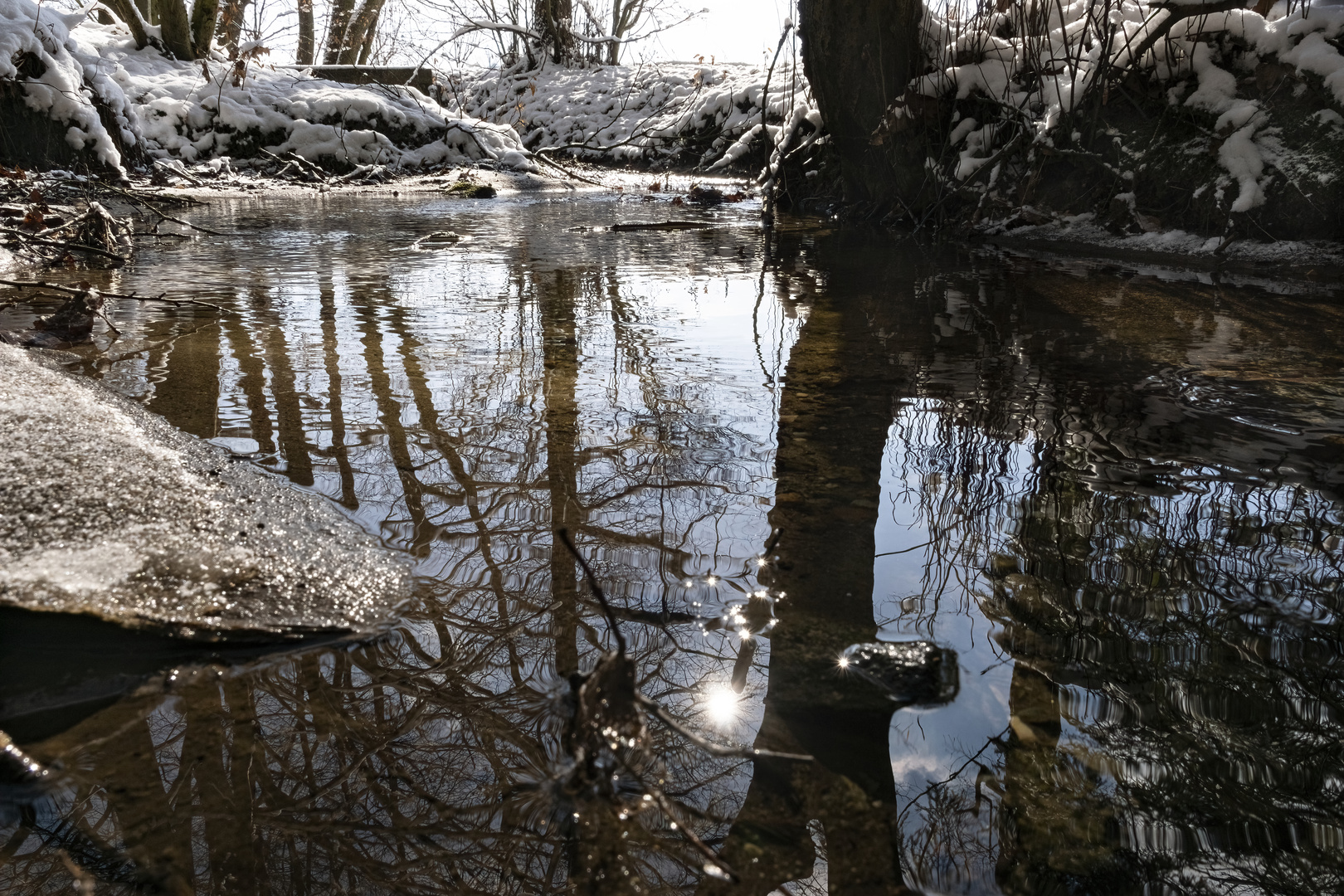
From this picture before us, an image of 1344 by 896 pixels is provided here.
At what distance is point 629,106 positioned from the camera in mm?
17812

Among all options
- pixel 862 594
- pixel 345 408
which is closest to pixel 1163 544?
pixel 862 594

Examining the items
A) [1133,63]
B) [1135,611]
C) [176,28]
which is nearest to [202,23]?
[176,28]

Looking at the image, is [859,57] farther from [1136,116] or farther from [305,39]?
[305,39]

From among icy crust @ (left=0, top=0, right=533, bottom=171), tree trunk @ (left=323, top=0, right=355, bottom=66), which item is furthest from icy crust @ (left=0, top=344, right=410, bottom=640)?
tree trunk @ (left=323, top=0, right=355, bottom=66)

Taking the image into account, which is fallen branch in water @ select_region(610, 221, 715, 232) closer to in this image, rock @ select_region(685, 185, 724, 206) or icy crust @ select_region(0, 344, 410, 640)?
rock @ select_region(685, 185, 724, 206)

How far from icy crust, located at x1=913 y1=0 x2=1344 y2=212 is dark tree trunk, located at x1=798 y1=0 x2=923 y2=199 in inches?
9.3

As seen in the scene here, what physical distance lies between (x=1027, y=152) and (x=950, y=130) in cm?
70

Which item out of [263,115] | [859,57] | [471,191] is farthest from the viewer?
[263,115]

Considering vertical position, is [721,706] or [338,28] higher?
[338,28]

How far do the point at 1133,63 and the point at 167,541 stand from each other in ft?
20.3

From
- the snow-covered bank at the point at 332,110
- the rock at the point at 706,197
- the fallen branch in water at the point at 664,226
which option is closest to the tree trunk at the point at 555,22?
the snow-covered bank at the point at 332,110

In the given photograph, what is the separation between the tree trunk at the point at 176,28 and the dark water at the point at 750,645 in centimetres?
1346

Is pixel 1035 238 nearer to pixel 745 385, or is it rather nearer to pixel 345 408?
pixel 745 385

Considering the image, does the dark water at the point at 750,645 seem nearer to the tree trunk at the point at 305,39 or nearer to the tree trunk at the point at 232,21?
the tree trunk at the point at 232,21
